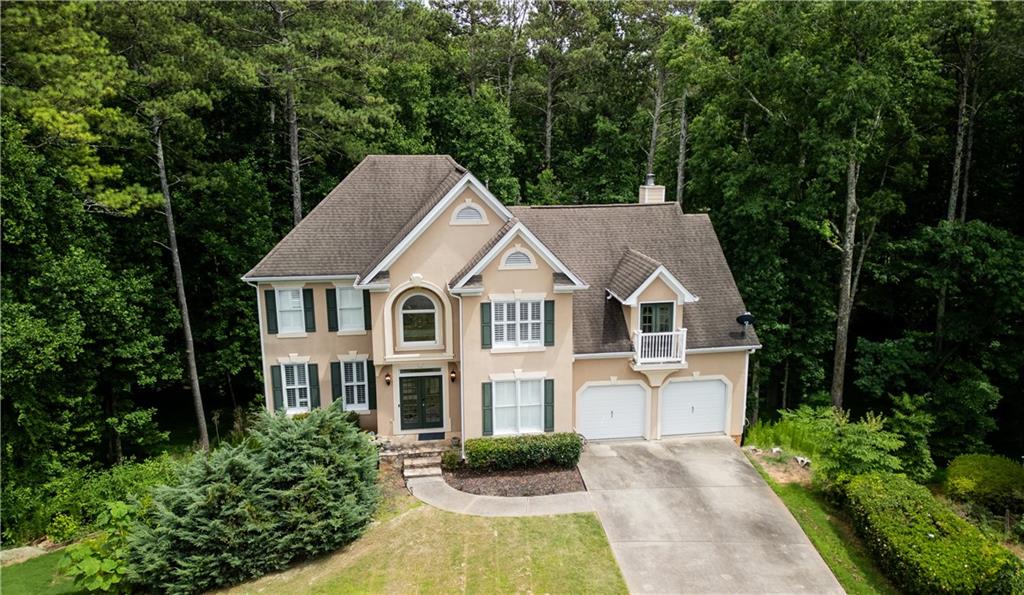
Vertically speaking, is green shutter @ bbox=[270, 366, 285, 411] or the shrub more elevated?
green shutter @ bbox=[270, 366, 285, 411]

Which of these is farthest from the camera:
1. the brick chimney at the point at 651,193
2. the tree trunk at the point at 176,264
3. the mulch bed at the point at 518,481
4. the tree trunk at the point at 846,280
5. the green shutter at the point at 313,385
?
the brick chimney at the point at 651,193

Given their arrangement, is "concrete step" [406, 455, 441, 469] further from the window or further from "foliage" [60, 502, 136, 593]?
"foliage" [60, 502, 136, 593]

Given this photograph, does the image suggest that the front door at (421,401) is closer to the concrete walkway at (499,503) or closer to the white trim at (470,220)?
the concrete walkway at (499,503)

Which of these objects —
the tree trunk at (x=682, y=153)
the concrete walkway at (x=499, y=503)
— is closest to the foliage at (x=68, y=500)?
the concrete walkway at (x=499, y=503)

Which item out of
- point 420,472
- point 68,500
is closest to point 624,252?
point 420,472

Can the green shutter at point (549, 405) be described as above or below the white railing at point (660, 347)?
below

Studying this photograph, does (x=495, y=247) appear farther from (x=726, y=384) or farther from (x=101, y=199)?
Answer: (x=101, y=199)

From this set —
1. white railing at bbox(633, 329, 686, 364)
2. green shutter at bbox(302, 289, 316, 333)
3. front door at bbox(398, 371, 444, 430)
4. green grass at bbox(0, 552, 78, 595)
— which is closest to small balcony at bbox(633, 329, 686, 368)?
white railing at bbox(633, 329, 686, 364)

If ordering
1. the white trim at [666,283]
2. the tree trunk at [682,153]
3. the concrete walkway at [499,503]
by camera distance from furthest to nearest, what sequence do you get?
the tree trunk at [682,153] < the white trim at [666,283] < the concrete walkway at [499,503]
